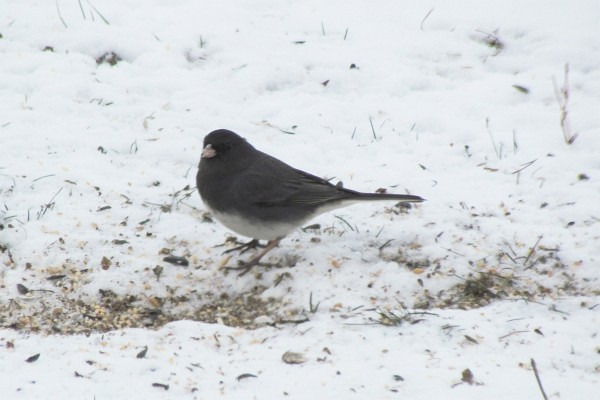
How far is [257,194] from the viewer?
426 cm

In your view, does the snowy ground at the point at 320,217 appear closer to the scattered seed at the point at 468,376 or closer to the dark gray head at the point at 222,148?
the scattered seed at the point at 468,376

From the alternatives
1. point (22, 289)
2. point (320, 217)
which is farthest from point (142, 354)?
point (320, 217)

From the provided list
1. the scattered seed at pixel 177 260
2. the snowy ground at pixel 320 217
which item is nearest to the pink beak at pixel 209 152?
the snowy ground at pixel 320 217

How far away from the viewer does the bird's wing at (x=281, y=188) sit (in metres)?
4.26

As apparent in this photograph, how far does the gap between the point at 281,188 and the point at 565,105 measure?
7.37 feet

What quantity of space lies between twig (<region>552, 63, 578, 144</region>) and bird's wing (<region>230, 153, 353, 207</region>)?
1.73 meters

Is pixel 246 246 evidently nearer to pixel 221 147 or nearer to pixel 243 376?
pixel 221 147

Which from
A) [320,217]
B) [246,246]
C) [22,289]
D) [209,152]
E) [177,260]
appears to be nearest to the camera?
[22,289]

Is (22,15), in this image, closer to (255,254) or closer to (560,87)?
(255,254)

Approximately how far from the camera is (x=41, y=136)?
5.09 metres

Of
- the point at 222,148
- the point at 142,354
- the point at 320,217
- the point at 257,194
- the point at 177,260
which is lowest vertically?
the point at 320,217

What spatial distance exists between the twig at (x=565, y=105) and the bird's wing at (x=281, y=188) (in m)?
1.73

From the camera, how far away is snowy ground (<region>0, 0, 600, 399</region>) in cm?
329

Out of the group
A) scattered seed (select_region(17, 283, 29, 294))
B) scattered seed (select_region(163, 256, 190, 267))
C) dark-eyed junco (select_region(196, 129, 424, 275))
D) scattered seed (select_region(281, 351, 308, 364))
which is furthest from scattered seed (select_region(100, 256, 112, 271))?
scattered seed (select_region(281, 351, 308, 364))
